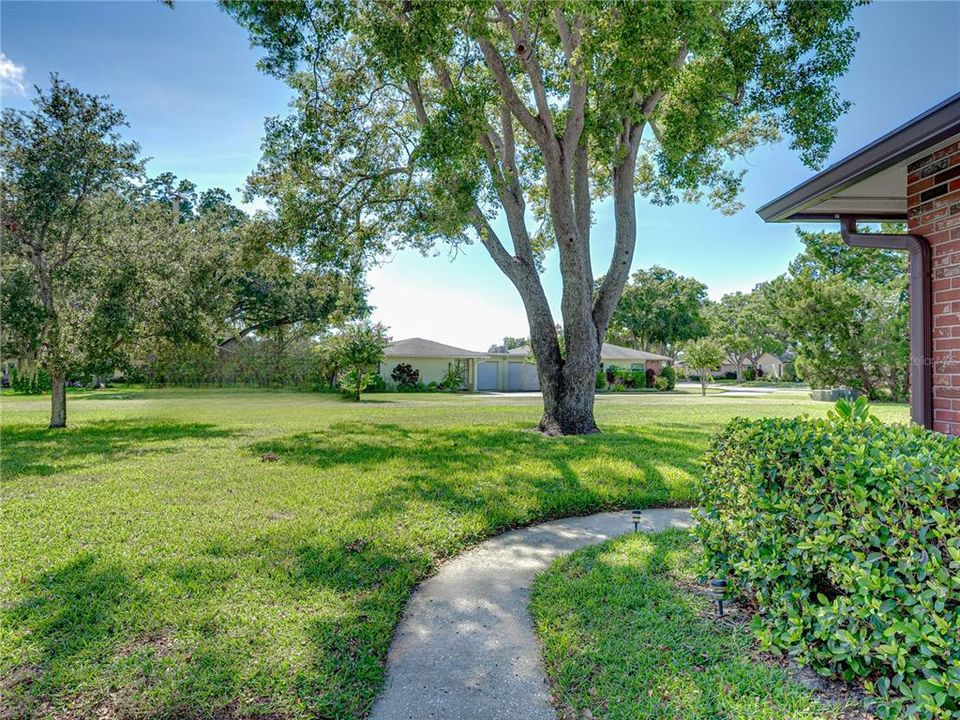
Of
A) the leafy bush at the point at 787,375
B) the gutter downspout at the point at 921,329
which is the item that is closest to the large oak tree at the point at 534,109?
the gutter downspout at the point at 921,329

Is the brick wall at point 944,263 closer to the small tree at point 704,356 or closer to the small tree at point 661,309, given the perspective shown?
the small tree at point 704,356

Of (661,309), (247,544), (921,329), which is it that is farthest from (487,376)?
(921,329)

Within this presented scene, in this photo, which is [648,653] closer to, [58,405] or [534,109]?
[534,109]

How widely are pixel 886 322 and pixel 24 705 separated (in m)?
24.9

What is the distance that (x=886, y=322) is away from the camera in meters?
19.7

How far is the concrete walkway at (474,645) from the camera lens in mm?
2311

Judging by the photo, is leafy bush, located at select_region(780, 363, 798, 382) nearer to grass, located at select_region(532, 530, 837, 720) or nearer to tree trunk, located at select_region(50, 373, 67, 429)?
grass, located at select_region(532, 530, 837, 720)

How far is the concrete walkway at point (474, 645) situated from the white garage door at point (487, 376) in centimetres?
2726

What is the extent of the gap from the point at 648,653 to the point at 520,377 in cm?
3011

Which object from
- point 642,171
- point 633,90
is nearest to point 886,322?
point 642,171

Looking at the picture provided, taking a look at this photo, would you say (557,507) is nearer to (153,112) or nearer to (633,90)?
(633,90)

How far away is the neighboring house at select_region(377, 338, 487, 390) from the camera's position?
28.3m

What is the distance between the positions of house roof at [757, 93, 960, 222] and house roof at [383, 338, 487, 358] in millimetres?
24480

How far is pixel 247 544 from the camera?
4.22m
